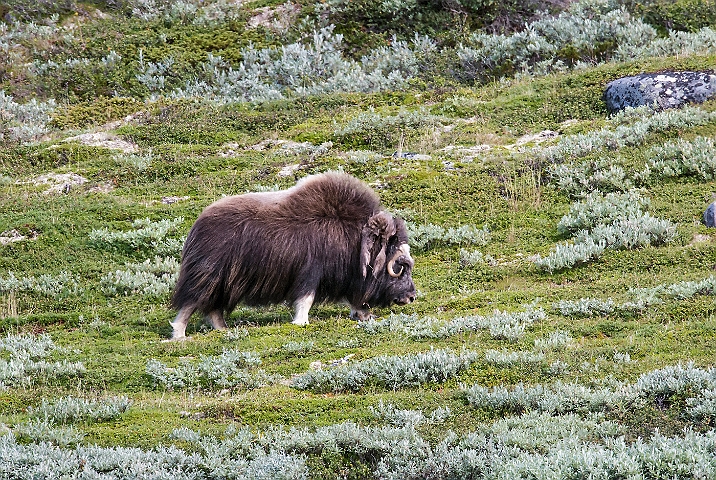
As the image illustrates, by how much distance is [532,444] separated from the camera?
663cm

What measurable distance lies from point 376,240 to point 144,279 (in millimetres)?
3555

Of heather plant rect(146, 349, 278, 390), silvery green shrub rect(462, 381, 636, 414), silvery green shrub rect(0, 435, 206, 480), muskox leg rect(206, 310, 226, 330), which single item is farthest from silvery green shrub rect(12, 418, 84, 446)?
muskox leg rect(206, 310, 226, 330)

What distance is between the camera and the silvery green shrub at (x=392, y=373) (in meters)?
8.24

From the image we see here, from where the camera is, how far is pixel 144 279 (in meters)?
12.8

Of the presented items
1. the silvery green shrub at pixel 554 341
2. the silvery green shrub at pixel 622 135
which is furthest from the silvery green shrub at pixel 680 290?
the silvery green shrub at pixel 622 135

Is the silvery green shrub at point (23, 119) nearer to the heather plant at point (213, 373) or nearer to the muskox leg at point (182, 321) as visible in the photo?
the muskox leg at point (182, 321)

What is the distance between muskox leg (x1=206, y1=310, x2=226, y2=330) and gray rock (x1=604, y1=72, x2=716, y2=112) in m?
10.00

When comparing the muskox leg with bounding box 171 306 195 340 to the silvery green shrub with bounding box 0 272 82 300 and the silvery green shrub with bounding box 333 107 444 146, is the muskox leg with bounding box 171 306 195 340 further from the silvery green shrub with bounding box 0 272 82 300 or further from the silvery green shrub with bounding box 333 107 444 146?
the silvery green shrub with bounding box 333 107 444 146

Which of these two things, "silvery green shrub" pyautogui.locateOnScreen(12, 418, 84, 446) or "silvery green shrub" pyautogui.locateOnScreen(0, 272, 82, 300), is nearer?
"silvery green shrub" pyautogui.locateOnScreen(12, 418, 84, 446)

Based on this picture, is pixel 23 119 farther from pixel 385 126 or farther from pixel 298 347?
pixel 298 347

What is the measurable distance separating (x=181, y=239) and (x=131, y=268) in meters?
1.06

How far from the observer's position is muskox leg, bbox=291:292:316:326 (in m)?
10.9

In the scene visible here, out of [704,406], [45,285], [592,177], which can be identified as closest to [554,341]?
[704,406]

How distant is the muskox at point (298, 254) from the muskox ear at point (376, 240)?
0.01 metres
